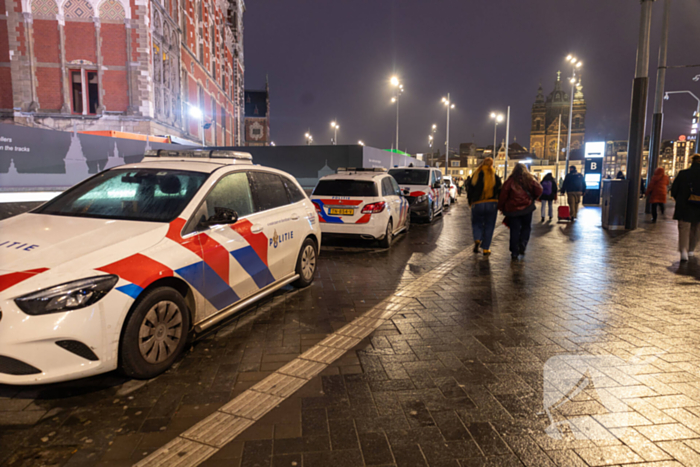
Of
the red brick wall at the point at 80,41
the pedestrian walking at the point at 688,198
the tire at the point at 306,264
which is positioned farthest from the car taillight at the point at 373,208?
the red brick wall at the point at 80,41

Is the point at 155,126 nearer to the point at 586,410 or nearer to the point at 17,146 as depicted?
the point at 17,146

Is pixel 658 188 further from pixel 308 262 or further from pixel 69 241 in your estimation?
pixel 69 241

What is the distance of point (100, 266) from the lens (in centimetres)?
316

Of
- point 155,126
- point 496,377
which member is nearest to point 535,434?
point 496,377

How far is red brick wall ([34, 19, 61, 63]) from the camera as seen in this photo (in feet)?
103

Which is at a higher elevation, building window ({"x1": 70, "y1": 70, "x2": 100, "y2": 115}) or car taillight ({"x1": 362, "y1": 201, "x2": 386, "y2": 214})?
building window ({"x1": 70, "y1": 70, "x2": 100, "y2": 115})

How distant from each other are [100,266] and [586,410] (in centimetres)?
348

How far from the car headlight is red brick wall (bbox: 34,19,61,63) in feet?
119

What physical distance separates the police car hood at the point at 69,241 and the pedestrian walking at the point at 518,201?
6858 mm

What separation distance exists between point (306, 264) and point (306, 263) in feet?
0.05

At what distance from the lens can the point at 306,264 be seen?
6.37 metres

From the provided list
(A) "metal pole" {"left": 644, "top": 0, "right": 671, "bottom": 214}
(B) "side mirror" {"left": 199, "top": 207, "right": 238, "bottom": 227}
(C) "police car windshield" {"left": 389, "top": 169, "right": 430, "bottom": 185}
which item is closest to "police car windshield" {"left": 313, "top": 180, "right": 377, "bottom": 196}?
(B) "side mirror" {"left": 199, "top": 207, "right": 238, "bottom": 227}

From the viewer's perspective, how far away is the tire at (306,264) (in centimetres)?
616

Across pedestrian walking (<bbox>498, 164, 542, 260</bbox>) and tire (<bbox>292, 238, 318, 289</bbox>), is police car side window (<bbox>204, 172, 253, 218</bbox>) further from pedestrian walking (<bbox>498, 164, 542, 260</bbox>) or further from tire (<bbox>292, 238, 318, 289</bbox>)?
pedestrian walking (<bbox>498, 164, 542, 260</bbox>)
